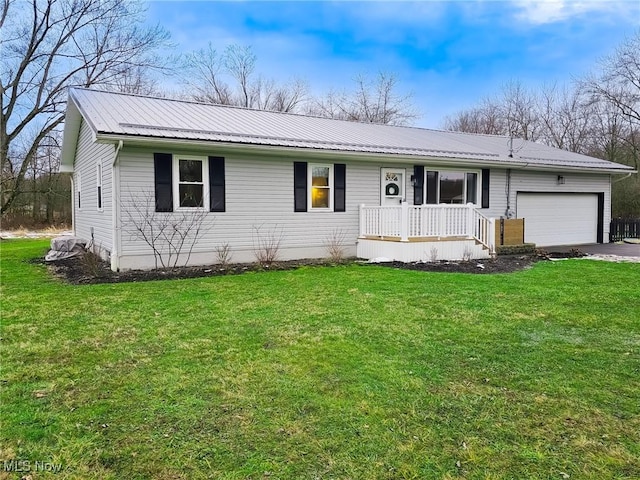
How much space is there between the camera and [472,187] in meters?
13.0

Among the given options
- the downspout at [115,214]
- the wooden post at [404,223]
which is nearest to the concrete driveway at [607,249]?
the wooden post at [404,223]

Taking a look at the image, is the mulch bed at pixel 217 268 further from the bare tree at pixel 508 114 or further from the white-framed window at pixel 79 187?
the bare tree at pixel 508 114

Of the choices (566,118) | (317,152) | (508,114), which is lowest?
(317,152)

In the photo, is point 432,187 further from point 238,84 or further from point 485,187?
point 238,84

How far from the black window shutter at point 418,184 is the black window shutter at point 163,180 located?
20.5 feet

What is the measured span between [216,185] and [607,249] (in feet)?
37.6

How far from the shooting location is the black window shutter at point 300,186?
34.0 feet

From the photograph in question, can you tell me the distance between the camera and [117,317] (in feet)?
17.0

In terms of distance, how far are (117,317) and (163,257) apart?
13.2 ft

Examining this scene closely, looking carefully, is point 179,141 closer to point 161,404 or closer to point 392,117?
point 161,404

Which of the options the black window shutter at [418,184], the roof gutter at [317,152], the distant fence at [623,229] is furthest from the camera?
the distant fence at [623,229]

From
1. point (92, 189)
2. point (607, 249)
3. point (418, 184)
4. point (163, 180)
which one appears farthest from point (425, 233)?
point (92, 189)

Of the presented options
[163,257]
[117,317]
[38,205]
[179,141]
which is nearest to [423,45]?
[179,141]

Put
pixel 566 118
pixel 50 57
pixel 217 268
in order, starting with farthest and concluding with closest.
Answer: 1. pixel 566 118
2. pixel 50 57
3. pixel 217 268
